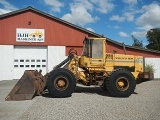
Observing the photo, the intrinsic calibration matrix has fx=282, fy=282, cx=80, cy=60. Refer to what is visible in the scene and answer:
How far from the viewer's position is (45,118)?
27.5 ft

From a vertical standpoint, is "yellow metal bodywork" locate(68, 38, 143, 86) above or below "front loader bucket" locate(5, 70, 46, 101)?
above

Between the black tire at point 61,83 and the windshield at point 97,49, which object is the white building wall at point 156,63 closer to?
the windshield at point 97,49

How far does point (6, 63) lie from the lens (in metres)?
25.6

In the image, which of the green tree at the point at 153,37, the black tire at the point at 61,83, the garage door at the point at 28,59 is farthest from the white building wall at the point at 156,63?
the green tree at the point at 153,37

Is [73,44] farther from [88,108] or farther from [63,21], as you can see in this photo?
[88,108]

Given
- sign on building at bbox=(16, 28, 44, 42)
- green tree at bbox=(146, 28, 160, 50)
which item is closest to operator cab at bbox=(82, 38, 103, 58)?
sign on building at bbox=(16, 28, 44, 42)

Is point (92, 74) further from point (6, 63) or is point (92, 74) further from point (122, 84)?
A: point (6, 63)

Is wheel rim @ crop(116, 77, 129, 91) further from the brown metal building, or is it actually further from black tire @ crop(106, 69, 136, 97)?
the brown metal building

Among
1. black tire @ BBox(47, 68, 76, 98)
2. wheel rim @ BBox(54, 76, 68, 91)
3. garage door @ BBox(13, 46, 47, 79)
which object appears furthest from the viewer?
garage door @ BBox(13, 46, 47, 79)

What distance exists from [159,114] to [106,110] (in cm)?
177

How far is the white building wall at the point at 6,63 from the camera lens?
25.6 m

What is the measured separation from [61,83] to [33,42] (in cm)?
1391

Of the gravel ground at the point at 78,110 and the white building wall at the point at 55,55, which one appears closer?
the gravel ground at the point at 78,110

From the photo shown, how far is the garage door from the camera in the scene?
2588 cm
